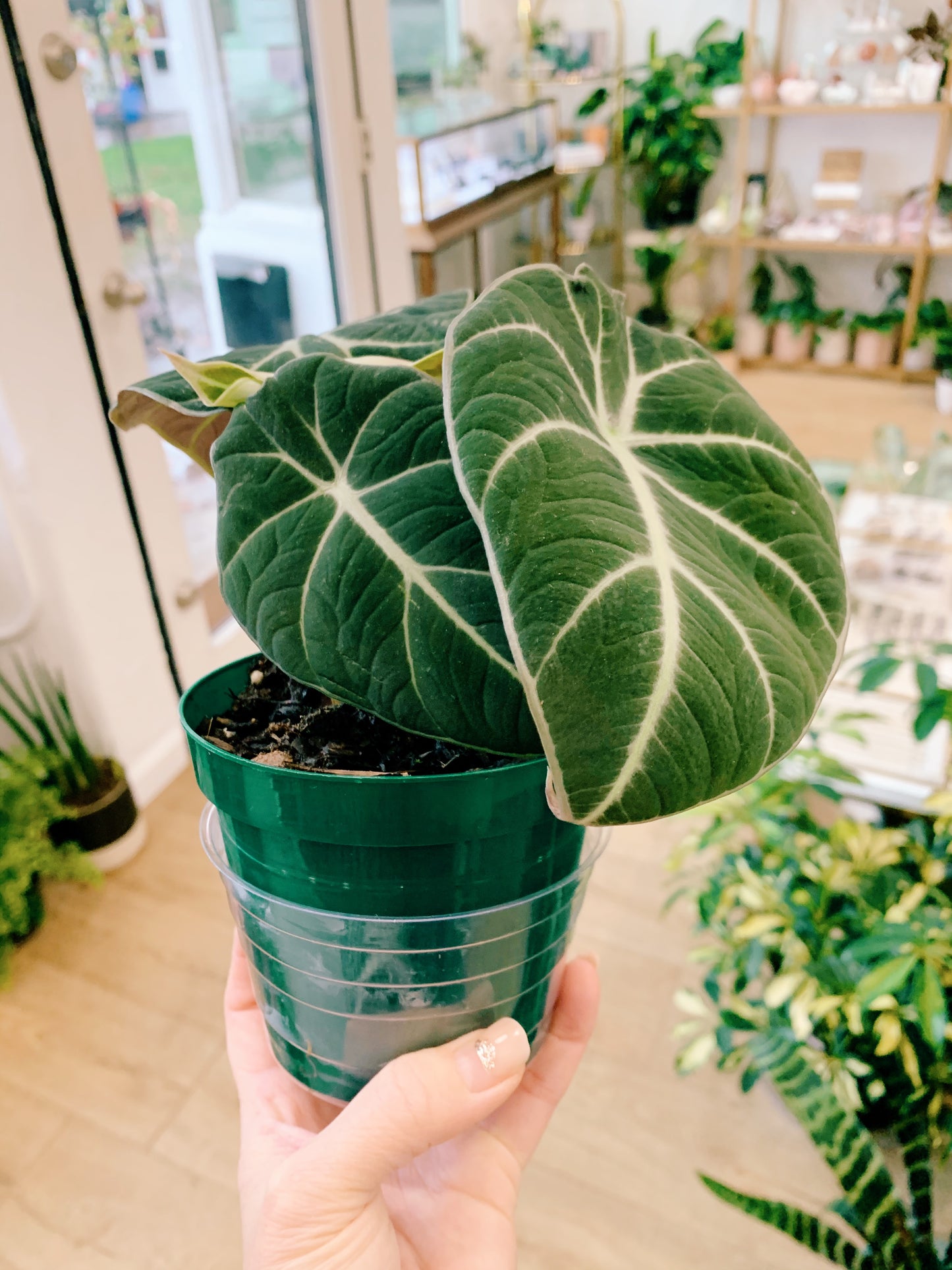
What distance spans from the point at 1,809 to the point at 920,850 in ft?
5.08

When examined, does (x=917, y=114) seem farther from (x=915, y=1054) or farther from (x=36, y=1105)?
(x=36, y=1105)

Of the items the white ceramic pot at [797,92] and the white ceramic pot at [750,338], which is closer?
the white ceramic pot at [797,92]

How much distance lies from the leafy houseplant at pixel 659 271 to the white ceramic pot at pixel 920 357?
112 centimetres

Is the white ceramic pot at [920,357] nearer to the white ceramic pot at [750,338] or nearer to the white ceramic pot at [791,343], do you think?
the white ceramic pot at [791,343]

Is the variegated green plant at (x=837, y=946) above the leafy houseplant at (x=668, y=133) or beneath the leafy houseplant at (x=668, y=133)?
beneath

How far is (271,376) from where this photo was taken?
1.48ft

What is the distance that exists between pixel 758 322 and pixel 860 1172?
4263 mm

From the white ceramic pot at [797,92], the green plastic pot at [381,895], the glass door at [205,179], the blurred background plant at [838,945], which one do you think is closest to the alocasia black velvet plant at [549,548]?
the green plastic pot at [381,895]

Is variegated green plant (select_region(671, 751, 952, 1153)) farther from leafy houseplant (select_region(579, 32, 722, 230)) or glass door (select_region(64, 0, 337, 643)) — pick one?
leafy houseplant (select_region(579, 32, 722, 230))

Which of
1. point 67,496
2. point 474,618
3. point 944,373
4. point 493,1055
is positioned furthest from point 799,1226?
point 944,373

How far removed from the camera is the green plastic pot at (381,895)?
50 centimetres

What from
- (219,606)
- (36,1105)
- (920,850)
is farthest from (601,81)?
(36,1105)

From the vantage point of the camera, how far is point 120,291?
1.79 meters

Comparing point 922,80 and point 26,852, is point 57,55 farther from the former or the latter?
point 922,80
